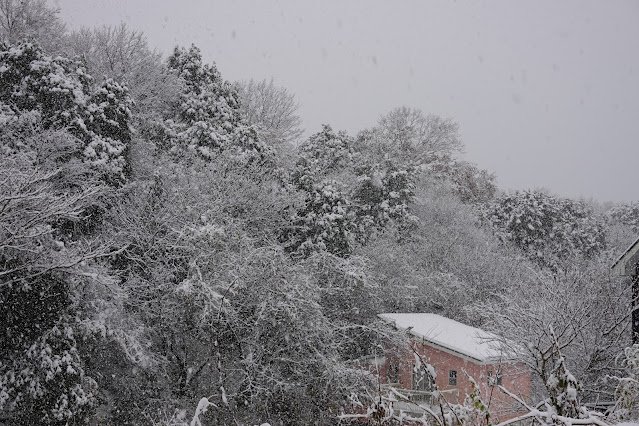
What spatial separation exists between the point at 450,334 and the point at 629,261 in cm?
799

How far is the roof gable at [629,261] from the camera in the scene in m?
10.1

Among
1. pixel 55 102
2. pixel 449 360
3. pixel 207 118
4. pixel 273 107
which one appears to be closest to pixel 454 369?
pixel 449 360

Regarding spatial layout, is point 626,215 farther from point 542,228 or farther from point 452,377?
point 452,377

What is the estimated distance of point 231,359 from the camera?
14.1 meters

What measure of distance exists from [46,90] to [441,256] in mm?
20136

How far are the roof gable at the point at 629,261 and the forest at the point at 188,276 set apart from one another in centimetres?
125

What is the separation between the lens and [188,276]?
44.0 feet

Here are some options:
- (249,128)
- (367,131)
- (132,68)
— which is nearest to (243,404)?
(249,128)

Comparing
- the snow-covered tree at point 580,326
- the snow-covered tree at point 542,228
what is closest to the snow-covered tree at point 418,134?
the snow-covered tree at point 542,228

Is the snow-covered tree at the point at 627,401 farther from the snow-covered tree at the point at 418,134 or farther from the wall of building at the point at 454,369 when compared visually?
the snow-covered tree at the point at 418,134

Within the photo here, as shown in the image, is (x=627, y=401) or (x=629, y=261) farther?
(x=629, y=261)

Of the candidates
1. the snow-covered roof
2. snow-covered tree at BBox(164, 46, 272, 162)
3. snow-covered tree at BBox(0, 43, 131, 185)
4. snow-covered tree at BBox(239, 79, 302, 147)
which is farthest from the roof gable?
snow-covered tree at BBox(239, 79, 302, 147)

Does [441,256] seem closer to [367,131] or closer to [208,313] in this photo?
[367,131]

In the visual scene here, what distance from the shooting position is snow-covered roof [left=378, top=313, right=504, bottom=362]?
51.6ft
